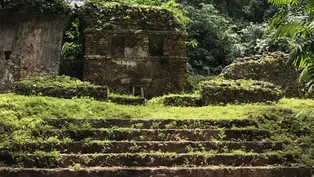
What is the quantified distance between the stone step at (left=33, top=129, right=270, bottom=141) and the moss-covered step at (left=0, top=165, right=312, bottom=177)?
40.3 inches

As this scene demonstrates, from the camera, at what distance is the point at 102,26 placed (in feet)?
41.3

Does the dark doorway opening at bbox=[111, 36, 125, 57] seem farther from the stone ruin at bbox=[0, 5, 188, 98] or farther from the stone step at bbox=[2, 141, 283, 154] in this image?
the stone step at bbox=[2, 141, 283, 154]

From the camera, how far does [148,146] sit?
586 centimetres

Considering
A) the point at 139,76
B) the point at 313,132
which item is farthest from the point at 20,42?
the point at 313,132

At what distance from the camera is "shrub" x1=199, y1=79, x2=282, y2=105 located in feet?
30.7

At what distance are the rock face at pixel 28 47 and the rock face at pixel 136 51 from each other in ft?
3.28

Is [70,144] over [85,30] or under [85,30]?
under

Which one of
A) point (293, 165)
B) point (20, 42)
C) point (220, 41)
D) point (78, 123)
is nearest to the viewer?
point (293, 165)

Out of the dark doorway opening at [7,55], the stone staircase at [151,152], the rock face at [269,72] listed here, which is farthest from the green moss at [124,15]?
the stone staircase at [151,152]

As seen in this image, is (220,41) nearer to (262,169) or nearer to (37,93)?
(37,93)

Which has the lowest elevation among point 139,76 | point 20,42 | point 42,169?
point 42,169

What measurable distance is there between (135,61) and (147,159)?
7.33 metres

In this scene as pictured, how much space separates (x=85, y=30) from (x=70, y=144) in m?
7.27

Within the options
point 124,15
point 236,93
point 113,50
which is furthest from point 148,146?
point 124,15
